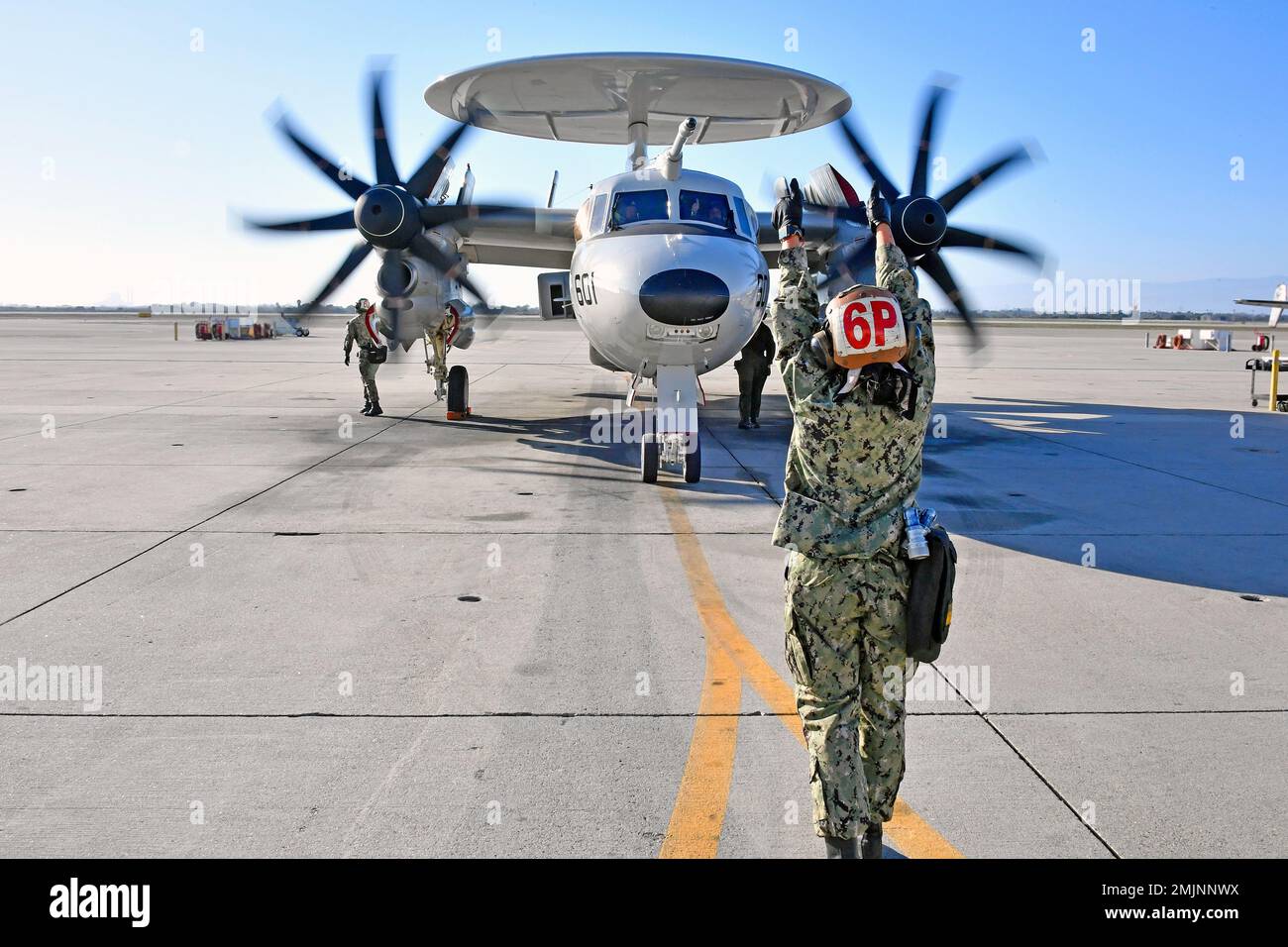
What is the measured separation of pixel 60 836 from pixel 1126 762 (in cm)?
476

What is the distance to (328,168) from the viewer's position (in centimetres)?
1656

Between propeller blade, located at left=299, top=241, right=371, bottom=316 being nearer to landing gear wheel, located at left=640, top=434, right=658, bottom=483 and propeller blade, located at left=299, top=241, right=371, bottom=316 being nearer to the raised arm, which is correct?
landing gear wheel, located at left=640, top=434, right=658, bottom=483

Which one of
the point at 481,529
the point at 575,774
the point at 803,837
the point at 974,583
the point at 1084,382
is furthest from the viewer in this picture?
the point at 1084,382

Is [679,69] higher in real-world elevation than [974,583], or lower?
higher

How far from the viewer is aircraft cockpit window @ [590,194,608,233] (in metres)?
12.6

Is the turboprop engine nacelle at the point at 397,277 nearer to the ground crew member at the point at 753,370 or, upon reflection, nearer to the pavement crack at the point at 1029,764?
the ground crew member at the point at 753,370

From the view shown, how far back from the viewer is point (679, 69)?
13.5 meters

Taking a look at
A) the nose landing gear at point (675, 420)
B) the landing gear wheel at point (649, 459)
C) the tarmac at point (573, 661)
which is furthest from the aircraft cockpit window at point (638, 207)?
the tarmac at point (573, 661)

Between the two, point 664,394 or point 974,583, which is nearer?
point 974,583

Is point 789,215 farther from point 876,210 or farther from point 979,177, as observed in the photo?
point 979,177

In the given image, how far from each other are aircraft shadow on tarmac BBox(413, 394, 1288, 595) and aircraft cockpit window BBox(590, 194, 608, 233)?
3.24 m

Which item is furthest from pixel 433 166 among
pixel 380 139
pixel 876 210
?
pixel 876 210

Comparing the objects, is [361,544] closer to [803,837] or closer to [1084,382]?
[803,837]
